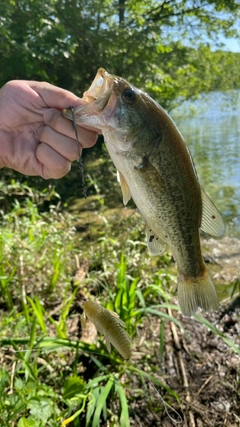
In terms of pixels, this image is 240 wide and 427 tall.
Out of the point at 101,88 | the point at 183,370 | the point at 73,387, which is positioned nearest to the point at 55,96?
the point at 101,88

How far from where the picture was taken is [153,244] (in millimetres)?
1628

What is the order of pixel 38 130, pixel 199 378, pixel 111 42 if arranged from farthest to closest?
pixel 111 42 → pixel 199 378 → pixel 38 130

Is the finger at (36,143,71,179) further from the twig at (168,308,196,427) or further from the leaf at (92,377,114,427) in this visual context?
the twig at (168,308,196,427)

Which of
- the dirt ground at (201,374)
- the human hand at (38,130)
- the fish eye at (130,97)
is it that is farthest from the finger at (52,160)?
the dirt ground at (201,374)

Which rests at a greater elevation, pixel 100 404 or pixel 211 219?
pixel 211 219

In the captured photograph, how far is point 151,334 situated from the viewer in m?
3.17

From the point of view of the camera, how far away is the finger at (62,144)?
178 centimetres

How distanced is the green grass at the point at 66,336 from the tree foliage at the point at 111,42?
3.25 metres

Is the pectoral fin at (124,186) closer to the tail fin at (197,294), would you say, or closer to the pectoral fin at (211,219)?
the pectoral fin at (211,219)

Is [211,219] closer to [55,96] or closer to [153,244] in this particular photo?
[153,244]

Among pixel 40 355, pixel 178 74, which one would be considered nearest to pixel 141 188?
pixel 40 355

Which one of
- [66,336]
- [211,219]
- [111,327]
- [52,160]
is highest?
[52,160]

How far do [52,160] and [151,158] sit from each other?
588 millimetres

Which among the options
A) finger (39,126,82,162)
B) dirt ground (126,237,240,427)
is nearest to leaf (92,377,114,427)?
dirt ground (126,237,240,427)
